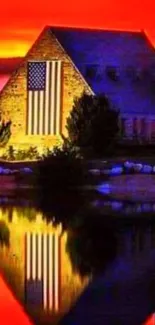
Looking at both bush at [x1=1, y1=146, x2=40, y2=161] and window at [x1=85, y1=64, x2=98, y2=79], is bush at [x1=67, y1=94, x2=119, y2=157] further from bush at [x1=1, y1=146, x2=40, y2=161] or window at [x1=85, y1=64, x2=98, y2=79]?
window at [x1=85, y1=64, x2=98, y2=79]

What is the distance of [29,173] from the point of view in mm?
26484

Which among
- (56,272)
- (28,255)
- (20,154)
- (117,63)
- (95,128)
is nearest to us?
(56,272)

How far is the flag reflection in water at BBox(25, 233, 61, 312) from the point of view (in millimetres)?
9789

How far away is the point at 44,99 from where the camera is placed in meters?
36.0

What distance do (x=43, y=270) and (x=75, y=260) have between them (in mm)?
1017

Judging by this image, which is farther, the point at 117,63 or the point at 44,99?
the point at 117,63

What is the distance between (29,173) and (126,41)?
12912 millimetres

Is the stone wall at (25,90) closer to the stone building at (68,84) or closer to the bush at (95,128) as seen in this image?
the stone building at (68,84)

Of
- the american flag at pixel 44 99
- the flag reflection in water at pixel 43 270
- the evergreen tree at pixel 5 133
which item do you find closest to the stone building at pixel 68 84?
the american flag at pixel 44 99

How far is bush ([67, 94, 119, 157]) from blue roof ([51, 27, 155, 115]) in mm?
3015

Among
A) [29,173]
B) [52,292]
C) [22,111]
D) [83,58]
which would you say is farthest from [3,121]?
[52,292]

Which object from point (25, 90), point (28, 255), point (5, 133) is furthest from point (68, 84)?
point (28, 255)

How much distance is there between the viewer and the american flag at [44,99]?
36.0 metres

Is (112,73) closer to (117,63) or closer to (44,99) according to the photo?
(117,63)
